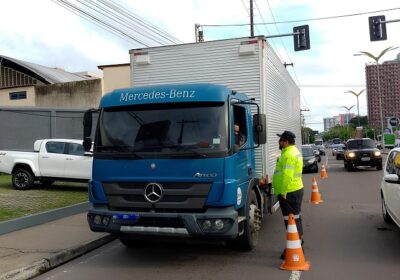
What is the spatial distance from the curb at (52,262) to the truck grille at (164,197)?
1474 millimetres

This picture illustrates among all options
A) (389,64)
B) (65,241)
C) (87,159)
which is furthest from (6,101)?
(389,64)

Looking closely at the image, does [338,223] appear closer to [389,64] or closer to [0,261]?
[0,261]

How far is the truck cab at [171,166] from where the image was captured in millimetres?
6305

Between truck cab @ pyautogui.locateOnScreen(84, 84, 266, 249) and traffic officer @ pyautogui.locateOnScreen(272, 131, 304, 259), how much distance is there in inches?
21.0

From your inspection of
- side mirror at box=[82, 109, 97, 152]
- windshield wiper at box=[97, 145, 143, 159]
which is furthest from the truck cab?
side mirror at box=[82, 109, 97, 152]

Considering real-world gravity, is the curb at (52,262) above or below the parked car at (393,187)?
below

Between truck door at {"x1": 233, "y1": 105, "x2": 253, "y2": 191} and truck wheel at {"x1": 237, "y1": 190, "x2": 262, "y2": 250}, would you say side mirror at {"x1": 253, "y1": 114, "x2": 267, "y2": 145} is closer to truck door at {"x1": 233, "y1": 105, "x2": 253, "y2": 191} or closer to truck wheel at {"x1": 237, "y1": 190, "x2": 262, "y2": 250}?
truck door at {"x1": 233, "y1": 105, "x2": 253, "y2": 191}

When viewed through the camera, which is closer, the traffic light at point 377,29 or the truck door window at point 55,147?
the truck door window at point 55,147

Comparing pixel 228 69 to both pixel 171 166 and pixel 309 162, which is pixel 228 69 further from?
pixel 309 162

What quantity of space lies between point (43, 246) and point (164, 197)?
9.71 ft

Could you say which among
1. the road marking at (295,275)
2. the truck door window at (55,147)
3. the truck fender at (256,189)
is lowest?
the road marking at (295,275)

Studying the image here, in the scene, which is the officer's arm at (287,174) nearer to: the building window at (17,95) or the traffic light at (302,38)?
the traffic light at (302,38)

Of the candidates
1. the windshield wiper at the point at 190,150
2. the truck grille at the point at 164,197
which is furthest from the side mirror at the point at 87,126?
the windshield wiper at the point at 190,150

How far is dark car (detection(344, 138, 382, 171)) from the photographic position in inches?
977
